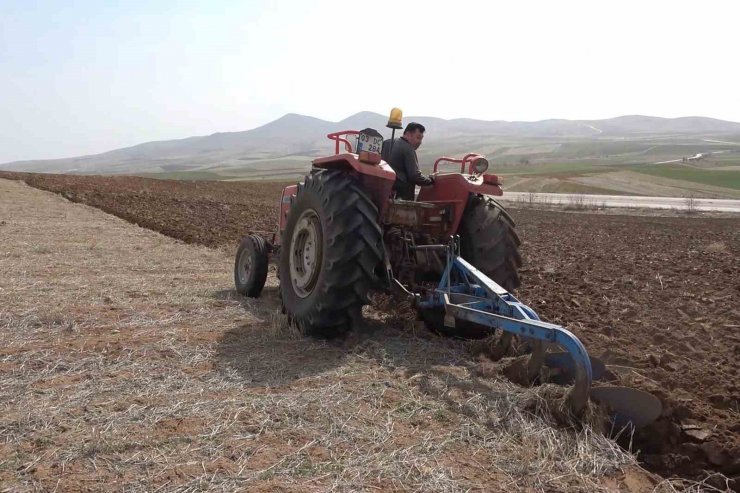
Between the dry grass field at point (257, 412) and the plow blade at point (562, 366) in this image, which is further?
the plow blade at point (562, 366)

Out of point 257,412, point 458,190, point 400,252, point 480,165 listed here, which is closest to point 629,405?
point 257,412

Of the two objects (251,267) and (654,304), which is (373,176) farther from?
(654,304)

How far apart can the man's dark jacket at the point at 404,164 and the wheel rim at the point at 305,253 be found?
0.88 meters

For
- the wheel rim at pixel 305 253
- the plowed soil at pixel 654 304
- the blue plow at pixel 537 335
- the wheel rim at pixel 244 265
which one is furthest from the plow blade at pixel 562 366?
the wheel rim at pixel 244 265

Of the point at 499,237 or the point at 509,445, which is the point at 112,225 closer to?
the point at 499,237

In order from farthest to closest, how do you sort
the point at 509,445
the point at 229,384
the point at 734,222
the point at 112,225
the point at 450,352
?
the point at 734,222 < the point at 112,225 < the point at 450,352 < the point at 229,384 < the point at 509,445

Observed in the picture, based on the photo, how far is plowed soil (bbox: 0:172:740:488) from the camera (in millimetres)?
3258

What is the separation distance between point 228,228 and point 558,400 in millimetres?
11497

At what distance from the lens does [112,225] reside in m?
13.5

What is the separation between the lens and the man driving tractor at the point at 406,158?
212 inches

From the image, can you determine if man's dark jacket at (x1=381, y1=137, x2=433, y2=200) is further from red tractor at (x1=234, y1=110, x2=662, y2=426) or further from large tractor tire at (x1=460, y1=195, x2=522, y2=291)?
large tractor tire at (x1=460, y1=195, x2=522, y2=291)

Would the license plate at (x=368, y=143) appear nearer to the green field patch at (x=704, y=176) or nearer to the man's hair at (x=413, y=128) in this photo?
the man's hair at (x=413, y=128)

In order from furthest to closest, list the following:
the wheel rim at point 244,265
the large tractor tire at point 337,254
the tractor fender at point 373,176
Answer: the wheel rim at point 244,265
the tractor fender at point 373,176
the large tractor tire at point 337,254

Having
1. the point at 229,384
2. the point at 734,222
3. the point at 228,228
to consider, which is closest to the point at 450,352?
the point at 229,384
